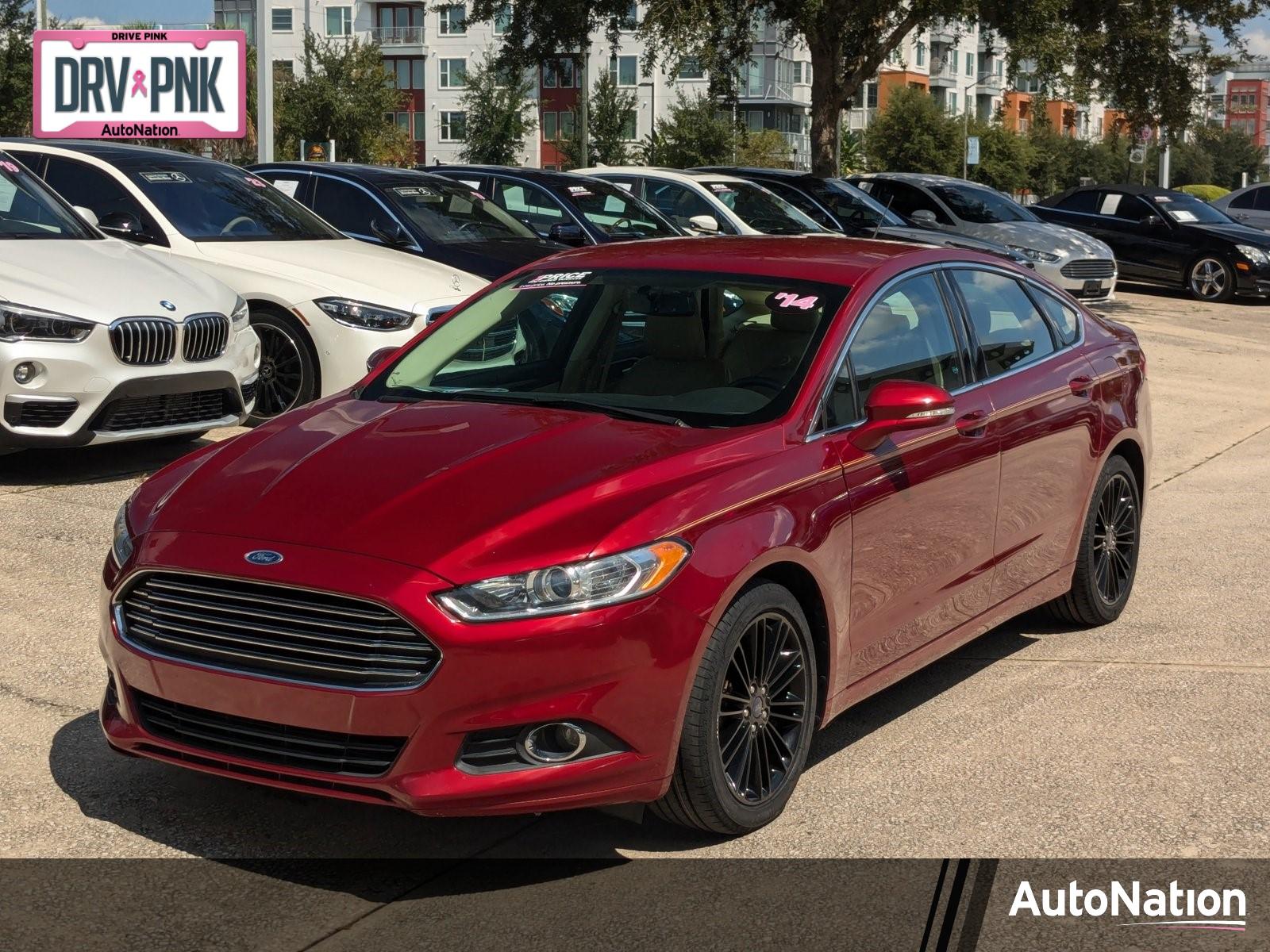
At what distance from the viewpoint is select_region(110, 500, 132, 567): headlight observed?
447cm

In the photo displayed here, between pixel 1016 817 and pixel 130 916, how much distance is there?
7.74 ft

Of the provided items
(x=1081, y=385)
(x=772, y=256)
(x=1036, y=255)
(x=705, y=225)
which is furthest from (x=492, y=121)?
(x=772, y=256)

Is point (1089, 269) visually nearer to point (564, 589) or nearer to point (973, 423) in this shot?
point (973, 423)

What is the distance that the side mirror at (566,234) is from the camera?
45.8 ft

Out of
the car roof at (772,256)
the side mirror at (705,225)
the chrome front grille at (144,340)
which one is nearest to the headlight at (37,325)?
the chrome front grille at (144,340)

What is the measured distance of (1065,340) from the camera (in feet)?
21.8

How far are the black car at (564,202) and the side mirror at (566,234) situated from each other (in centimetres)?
91

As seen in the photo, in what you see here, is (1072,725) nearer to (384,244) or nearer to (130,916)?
(130,916)

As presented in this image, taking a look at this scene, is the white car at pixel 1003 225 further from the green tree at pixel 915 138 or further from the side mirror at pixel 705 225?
the green tree at pixel 915 138

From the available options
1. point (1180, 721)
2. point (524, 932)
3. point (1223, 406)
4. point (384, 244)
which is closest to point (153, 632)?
point (524, 932)

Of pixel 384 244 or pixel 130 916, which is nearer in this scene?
pixel 130 916

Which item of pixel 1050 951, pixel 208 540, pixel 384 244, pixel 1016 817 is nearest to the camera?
pixel 1050 951

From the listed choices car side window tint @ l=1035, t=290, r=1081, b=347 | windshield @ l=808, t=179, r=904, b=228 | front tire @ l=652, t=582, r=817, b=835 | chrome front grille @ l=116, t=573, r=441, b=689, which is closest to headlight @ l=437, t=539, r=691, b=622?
chrome front grille @ l=116, t=573, r=441, b=689

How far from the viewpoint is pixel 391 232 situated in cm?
1277
